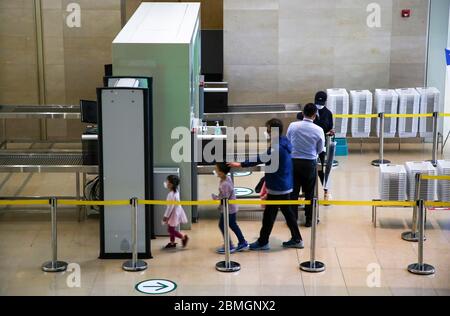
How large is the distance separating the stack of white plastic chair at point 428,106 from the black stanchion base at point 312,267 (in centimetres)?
660

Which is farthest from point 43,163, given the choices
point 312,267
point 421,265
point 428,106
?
point 428,106

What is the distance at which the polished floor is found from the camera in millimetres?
9742

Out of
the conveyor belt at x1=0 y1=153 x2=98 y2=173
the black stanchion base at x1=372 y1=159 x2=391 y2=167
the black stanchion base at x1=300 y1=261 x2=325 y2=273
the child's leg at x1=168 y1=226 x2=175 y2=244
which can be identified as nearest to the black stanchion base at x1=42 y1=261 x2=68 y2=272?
the child's leg at x1=168 y1=226 x2=175 y2=244

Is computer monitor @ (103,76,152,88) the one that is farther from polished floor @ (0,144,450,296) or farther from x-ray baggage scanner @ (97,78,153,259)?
polished floor @ (0,144,450,296)

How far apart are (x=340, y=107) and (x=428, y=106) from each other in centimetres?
159

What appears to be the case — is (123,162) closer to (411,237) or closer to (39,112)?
(411,237)

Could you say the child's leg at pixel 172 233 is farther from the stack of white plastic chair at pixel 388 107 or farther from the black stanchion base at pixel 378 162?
the stack of white plastic chair at pixel 388 107

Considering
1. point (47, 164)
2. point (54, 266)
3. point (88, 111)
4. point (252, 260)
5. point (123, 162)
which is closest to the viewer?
point (54, 266)

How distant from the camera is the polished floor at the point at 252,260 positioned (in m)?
9.74

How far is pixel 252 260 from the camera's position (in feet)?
34.9

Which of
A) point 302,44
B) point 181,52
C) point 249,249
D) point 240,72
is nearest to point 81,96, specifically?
point 240,72

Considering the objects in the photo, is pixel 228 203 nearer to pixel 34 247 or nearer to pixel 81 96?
pixel 34 247

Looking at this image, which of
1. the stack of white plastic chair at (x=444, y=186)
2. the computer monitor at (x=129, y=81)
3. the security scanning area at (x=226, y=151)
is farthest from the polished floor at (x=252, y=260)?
the computer monitor at (x=129, y=81)

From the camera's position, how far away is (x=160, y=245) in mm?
11180
